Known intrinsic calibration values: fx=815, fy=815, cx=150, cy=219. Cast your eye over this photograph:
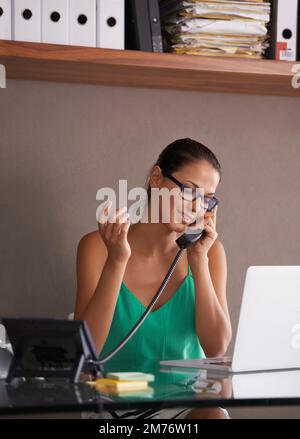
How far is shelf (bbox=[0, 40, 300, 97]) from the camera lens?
90.4 inches

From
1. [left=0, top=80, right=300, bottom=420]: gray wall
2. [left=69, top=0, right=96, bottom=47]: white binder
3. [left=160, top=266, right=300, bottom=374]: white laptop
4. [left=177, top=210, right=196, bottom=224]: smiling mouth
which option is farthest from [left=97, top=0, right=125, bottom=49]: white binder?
[left=160, top=266, right=300, bottom=374]: white laptop

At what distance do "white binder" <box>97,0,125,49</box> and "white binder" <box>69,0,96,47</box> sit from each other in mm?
17

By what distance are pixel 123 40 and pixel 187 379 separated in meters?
1.20

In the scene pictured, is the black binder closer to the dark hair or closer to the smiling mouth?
the dark hair

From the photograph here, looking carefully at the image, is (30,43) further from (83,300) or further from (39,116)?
(83,300)

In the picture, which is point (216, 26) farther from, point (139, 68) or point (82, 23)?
point (82, 23)

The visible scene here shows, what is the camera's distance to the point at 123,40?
240 cm

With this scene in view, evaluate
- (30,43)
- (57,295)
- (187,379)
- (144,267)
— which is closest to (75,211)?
(57,295)

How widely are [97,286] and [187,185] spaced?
1.24 ft

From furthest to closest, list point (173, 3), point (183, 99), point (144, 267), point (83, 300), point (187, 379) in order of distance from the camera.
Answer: point (183, 99) → point (173, 3) → point (144, 267) → point (83, 300) → point (187, 379)

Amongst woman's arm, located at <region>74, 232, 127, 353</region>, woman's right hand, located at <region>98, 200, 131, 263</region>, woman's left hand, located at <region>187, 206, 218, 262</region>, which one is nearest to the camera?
woman's right hand, located at <region>98, 200, 131, 263</region>

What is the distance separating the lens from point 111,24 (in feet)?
Answer: 7.81

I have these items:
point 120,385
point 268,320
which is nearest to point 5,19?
point 268,320

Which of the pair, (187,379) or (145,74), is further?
(145,74)
